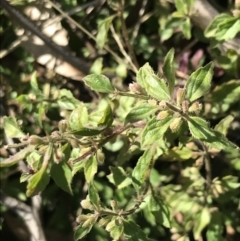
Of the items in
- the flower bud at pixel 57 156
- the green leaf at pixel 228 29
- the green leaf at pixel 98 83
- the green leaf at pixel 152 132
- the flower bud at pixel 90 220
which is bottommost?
the green leaf at pixel 228 29

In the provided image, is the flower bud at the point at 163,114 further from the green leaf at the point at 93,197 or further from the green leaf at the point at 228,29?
the green leaf at the point at 228,29

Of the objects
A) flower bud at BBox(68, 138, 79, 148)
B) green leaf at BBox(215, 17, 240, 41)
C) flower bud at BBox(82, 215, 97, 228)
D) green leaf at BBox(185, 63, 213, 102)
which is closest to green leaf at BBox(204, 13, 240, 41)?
green leaf at BBox(215, 17, 240, 41)

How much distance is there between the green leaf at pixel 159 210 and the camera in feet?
5.97

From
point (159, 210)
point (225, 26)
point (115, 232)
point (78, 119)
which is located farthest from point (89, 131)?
point (225, 26)

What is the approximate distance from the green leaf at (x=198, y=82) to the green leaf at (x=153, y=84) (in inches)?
2.3

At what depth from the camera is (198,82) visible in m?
1.53

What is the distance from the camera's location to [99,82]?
164 centimetres

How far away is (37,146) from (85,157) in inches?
5.1

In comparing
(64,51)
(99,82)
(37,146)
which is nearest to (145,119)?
(99,82)

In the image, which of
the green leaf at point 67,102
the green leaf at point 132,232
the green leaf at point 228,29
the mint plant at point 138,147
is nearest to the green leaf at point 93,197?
the mint plant at point 138,147

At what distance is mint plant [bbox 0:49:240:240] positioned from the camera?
1527 millimetres

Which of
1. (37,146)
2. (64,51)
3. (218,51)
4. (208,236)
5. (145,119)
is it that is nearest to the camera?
(37,146)

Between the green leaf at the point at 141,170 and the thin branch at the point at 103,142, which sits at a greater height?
the thin branch at the point at 103,142

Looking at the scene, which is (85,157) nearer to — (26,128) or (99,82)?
(99,82)
